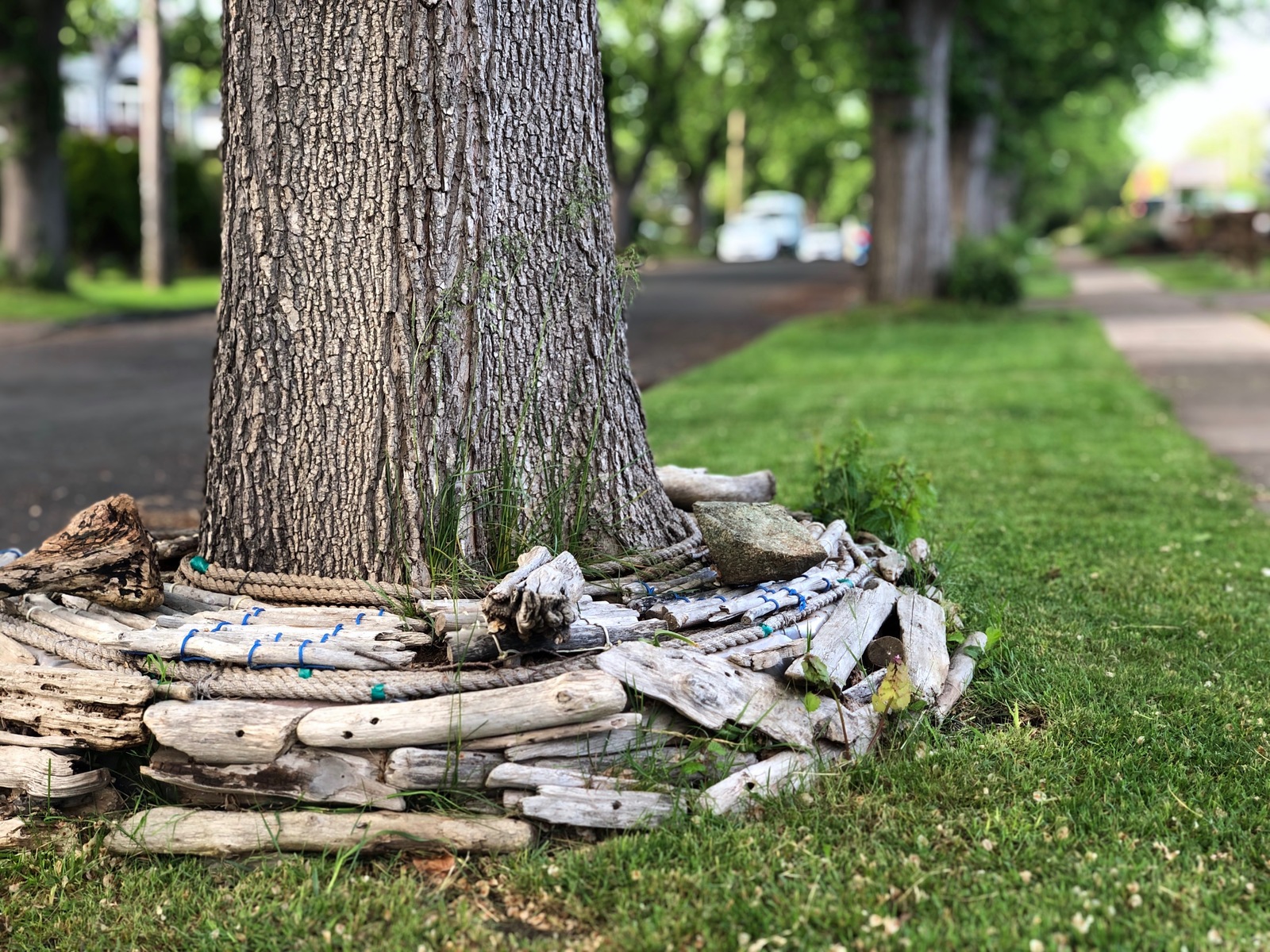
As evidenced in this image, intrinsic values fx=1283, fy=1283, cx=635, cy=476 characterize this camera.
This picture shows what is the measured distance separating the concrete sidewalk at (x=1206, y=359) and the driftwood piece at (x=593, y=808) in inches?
189

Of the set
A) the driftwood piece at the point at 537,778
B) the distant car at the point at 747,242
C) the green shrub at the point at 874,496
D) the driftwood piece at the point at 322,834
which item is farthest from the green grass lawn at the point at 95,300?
the distant car at the point at 747,242

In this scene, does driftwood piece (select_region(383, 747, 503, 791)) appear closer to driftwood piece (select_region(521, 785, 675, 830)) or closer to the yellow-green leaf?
driftwood piece (select_region(521, 785, 675, 830))

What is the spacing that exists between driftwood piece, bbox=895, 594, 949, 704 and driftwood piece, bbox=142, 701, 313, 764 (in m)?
1.67

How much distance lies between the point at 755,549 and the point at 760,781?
2.81 ft

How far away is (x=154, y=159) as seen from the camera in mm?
22703

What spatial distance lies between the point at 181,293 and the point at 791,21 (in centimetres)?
1144

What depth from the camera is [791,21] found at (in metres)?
20.9

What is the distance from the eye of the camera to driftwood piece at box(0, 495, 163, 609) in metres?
3.63

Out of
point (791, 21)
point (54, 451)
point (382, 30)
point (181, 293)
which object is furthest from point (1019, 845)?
point (181, 293)

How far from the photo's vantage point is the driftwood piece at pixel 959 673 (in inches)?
141

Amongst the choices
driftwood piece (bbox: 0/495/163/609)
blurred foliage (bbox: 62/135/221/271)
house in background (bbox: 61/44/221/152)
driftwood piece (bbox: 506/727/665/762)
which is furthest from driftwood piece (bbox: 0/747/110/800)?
house in background (bbox: 61/44/221/152)

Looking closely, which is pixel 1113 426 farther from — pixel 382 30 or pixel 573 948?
pixel 573 948

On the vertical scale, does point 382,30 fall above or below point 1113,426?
above

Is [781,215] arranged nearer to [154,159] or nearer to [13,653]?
[154,159]
